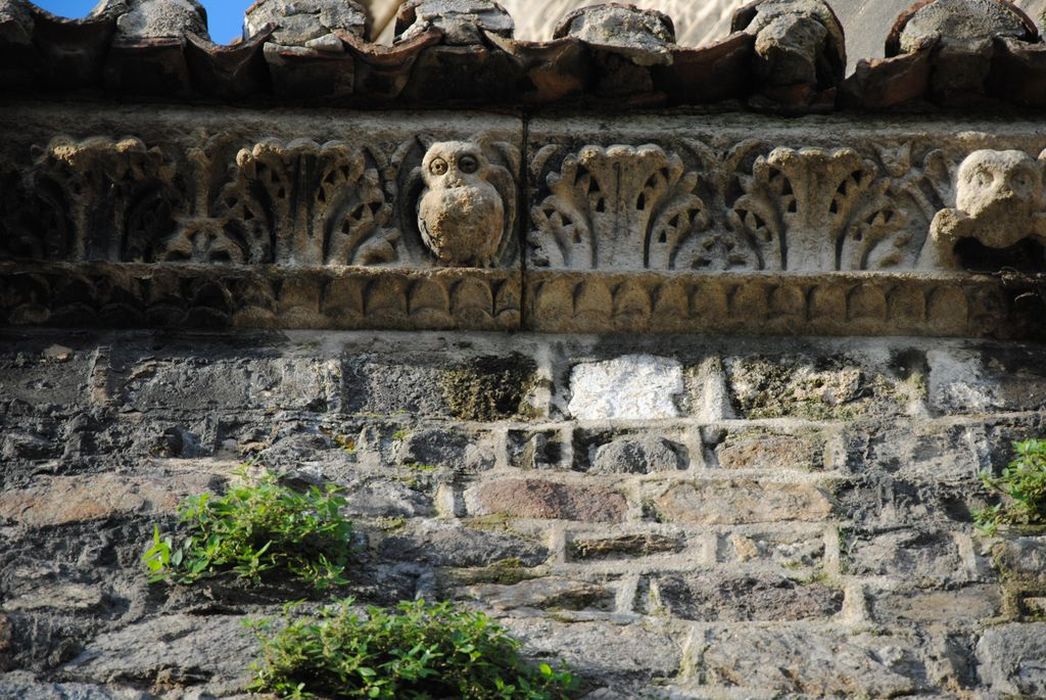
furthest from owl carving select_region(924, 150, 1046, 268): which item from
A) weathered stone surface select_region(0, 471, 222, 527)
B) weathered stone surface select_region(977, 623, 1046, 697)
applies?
weathered stone surface select_region(0, 471, 222, 527)

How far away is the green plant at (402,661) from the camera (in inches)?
133

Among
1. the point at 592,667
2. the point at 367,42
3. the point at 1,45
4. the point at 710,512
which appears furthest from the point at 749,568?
the point at 1,45

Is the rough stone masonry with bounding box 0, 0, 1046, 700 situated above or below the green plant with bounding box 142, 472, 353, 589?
above

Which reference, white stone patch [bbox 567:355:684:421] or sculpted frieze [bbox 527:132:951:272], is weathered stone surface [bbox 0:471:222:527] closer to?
white stone patch [bbox 567:355:684:421]

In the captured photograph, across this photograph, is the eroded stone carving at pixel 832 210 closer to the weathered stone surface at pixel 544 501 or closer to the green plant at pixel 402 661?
the weathered stone surface at pixel 544 501

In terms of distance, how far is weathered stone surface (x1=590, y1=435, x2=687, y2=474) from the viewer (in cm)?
409

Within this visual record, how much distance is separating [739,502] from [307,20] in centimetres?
159

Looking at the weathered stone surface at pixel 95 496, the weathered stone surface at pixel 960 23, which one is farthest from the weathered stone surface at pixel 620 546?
the weathered stone surface at pixel 960 23

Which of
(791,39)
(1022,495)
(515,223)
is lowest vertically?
(1022,495)

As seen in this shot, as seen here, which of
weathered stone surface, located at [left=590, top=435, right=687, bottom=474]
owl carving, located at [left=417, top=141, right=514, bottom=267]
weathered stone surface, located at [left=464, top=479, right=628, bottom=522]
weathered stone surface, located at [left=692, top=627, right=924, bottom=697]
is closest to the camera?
weathered stone surface, located at [left=692, top=627, right=924, bottom=697]

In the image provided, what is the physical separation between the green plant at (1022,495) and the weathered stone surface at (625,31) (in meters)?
1.26

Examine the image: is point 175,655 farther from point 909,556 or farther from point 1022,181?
point 1022,181

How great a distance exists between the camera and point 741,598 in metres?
3.76

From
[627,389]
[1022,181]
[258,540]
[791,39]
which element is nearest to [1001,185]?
[1022,181]
